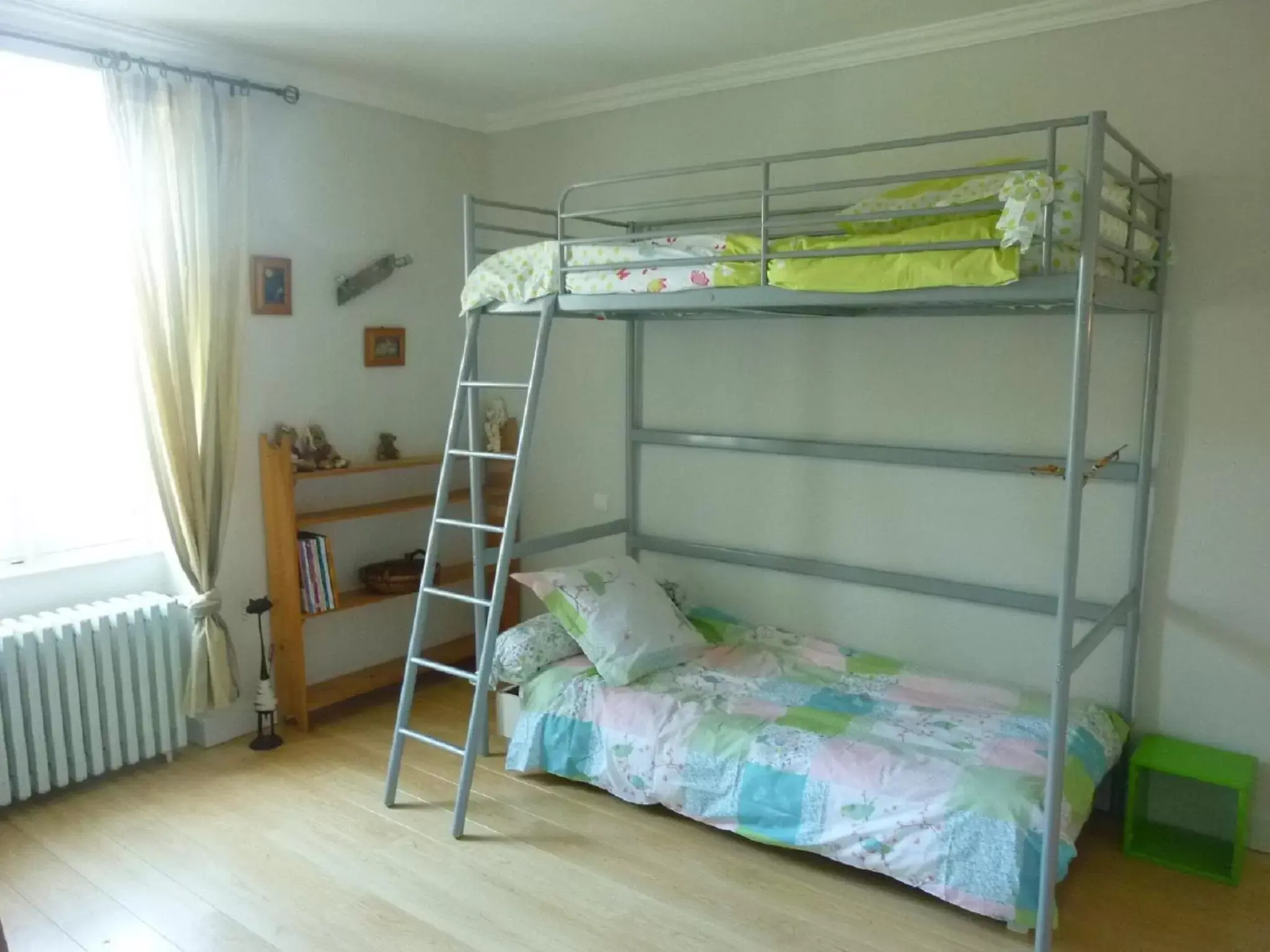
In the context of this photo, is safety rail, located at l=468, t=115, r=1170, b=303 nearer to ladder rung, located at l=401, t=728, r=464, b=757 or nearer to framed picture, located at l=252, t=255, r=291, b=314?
framed picture, located at l=252, t=255, r=291, b=314

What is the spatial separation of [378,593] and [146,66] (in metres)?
2.22

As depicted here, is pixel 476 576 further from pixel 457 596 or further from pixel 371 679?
pixel 371 679

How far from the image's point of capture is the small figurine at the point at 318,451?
389 cm

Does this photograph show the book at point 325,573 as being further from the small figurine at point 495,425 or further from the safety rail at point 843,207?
the safety rail at point 843,207

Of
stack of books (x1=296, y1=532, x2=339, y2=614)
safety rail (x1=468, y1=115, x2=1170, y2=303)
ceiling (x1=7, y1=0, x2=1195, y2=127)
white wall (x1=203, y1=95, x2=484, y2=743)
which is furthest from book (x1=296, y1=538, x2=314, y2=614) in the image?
ceiling (x1=7, y1=0, x2=1195, y2=127)

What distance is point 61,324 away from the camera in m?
3.34

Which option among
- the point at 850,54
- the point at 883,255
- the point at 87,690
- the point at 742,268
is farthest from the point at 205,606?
the point at 850,54

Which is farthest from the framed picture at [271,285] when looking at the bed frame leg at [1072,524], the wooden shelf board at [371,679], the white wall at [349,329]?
the bed frame leg at [1072,524]

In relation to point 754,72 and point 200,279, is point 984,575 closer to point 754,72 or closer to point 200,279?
point 754,72

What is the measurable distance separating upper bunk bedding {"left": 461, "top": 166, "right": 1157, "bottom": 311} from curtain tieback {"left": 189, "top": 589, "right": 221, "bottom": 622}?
4.82 ft

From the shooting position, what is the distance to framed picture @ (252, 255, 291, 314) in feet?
12.3

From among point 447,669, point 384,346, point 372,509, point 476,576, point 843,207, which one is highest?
point 843,207

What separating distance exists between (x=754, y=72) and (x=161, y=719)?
133 inches

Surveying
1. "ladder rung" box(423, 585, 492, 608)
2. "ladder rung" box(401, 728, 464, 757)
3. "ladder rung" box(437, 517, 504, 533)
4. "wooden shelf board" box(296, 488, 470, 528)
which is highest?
"ladder rung" box(437, 517, 504, 533)
